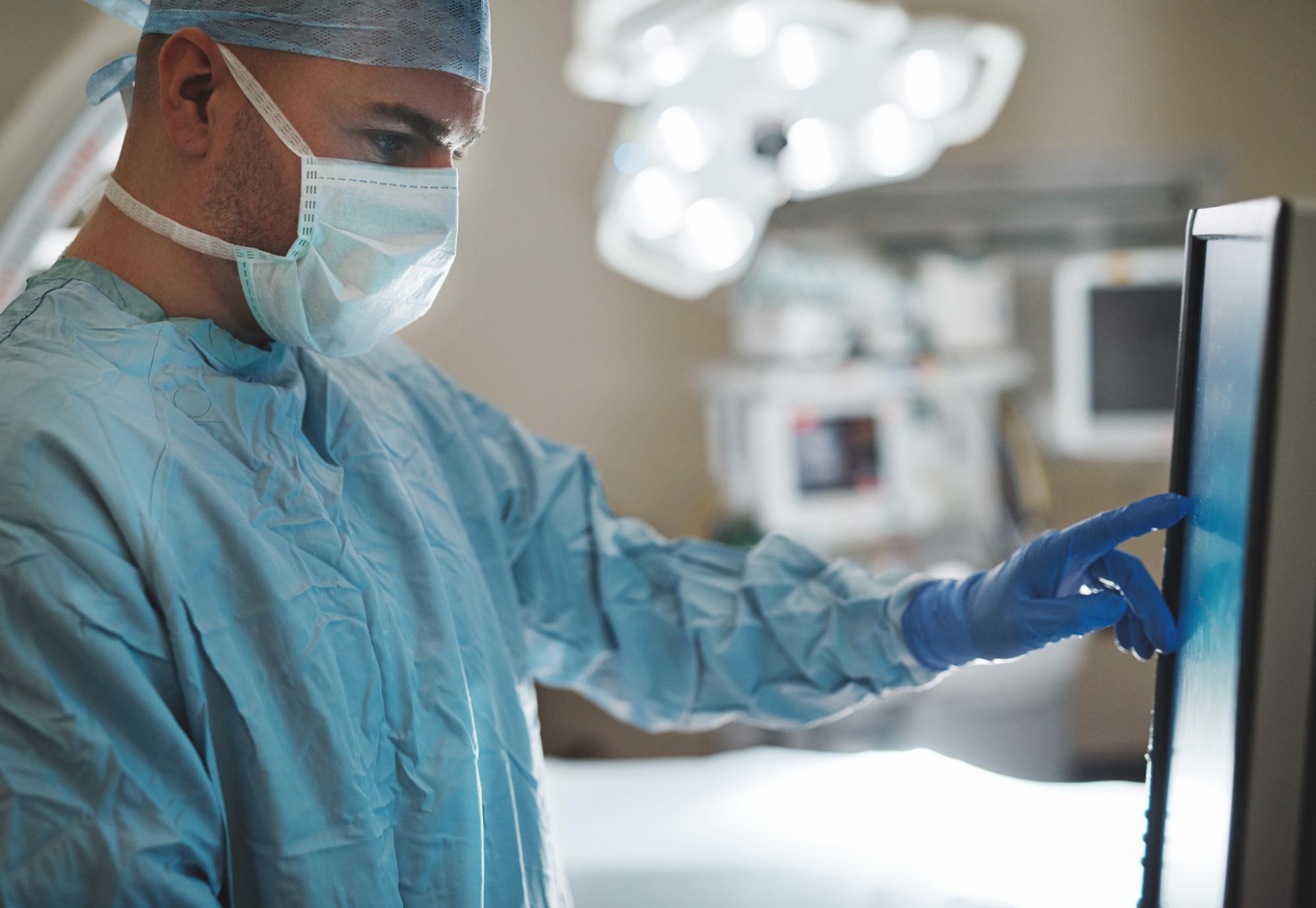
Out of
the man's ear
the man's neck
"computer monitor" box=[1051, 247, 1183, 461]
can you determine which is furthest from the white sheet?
"computer monitor" box=[1051, 247, 1183, 461]

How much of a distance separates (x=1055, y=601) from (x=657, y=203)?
1.64 m

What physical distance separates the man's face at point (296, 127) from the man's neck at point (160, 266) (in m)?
0.04

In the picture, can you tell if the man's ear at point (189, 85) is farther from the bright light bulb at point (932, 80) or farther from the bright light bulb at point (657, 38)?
the bright light bulb at point (932, 80)

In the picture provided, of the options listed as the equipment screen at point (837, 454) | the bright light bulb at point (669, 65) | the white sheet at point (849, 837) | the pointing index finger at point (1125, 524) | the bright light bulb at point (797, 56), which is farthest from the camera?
the equipment screen at point (837, 454)

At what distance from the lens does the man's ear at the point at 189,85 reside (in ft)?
2.92

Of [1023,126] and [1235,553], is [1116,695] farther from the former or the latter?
[1235,553]

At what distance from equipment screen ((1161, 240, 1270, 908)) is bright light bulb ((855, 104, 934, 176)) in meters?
1.74

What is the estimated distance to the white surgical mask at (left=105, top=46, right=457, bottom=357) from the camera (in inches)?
35.6

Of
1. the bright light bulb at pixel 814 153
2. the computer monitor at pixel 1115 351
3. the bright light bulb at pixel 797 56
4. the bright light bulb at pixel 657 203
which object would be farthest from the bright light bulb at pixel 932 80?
the computer monitor at pixel 1115 351

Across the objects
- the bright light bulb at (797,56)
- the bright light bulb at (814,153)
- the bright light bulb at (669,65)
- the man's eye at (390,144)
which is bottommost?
the man's eye at (390,144)

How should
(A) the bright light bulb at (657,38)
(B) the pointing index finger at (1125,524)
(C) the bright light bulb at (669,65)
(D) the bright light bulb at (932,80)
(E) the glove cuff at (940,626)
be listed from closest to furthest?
(B) the pointing index finger at (1125,524)
(E) the glove cuff at (940,626)
(A) the bright light bulb at (657,38)
(C) the bright light bulb at (669,65)
(D) the bright light bulb at (932,80)

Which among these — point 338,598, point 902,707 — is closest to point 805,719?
point 338,598

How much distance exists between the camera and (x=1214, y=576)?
0.68 meters

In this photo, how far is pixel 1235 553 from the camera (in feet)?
1.91
